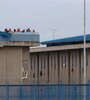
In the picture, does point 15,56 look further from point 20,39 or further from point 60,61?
point 60,61

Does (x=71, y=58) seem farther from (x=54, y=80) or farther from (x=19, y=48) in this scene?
(x=19, y=48)

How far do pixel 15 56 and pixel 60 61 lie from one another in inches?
889

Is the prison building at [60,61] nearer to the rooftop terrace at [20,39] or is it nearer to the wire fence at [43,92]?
the rooftop terrace at [20,39]

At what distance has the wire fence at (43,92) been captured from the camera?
37.2m

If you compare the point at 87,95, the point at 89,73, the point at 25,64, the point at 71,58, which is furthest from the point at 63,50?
the point at 87,95

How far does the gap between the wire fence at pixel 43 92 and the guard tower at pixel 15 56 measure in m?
9.10

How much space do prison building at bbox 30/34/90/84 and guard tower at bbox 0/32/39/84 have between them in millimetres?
12307

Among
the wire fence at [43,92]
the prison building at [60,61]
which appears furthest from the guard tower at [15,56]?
the prison building at [60,61]

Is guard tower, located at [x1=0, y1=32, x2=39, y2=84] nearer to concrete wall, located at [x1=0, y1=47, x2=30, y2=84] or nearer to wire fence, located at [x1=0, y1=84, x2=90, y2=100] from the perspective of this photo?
concrete wall, located at [x1=0, y1=47, x2=30, y2=84]

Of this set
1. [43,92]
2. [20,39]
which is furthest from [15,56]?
[43,92]

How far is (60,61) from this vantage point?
232ft

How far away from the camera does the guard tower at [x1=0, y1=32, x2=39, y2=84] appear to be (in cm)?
4762

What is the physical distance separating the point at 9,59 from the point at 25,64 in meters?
1.65

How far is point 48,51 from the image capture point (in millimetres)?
72125
